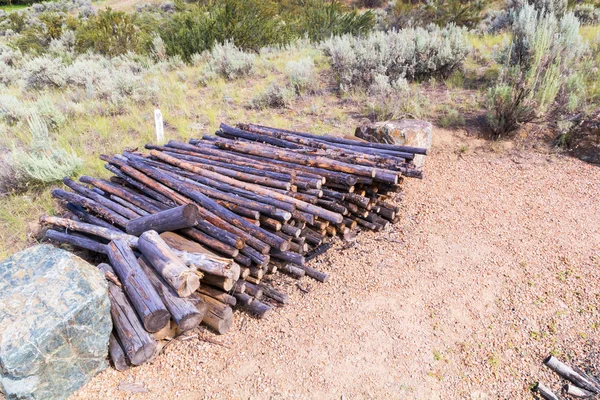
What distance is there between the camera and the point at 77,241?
4.45 meters

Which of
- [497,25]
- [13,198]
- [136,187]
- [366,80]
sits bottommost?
[13,198]

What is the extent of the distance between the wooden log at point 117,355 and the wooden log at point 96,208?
1.45 m

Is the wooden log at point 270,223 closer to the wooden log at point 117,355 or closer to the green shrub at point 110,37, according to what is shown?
the wooden log at point 117,355

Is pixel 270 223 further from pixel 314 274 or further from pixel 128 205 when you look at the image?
pixel 128 205

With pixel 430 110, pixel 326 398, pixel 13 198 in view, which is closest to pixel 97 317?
pixel 326 398

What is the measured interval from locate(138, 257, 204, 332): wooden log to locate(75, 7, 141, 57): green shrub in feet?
43.8

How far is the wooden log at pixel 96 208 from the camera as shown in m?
4.45

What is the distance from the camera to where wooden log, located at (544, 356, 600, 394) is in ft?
10.6

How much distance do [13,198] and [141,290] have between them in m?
4.14

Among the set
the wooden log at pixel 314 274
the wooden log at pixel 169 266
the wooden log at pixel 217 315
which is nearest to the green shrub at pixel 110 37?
the wooden log at pixel 169 266

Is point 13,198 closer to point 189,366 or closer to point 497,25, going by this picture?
point 189,366

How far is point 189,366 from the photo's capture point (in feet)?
11.2

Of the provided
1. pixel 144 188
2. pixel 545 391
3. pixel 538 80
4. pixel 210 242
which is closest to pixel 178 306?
pixel 210 242

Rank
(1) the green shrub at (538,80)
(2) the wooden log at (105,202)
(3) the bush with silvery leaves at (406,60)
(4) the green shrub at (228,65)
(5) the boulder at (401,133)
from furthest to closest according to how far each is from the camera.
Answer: (4) the green shrub at (228,65) → (3) the bush with silvery leaves at (406,60) → (1) the green shrub at (538,80) → (5) the boulder at (401,133) → (2) the wooden log at (105,202)
